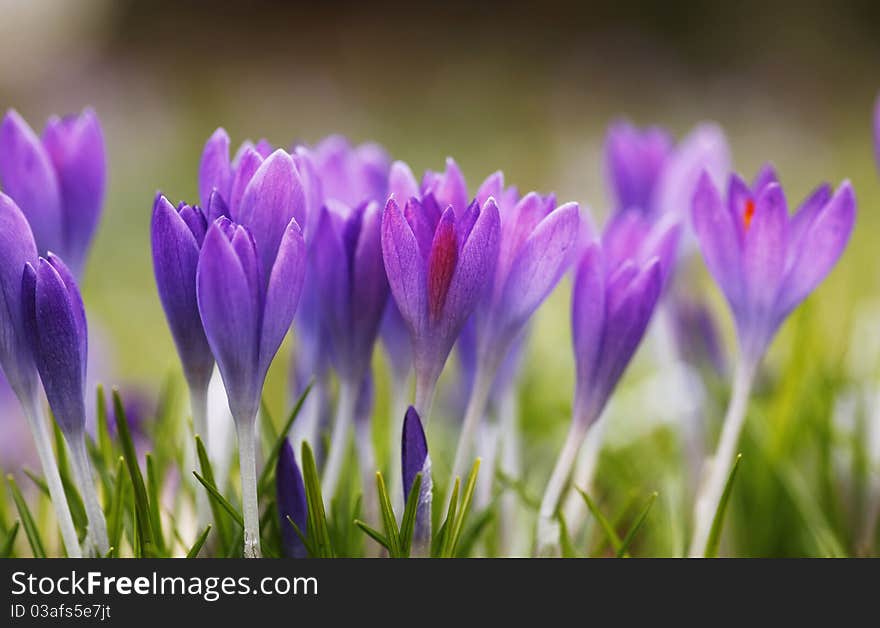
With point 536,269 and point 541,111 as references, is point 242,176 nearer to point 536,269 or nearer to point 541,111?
point 536,269

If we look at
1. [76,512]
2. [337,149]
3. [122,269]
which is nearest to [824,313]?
[337,149]

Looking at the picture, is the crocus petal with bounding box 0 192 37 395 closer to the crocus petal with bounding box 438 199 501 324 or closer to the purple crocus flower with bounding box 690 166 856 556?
the crocus petal with bounding box 438 199 501 324

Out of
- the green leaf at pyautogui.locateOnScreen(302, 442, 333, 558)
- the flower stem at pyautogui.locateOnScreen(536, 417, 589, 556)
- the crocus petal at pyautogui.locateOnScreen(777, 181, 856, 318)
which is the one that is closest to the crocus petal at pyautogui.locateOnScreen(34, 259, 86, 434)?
the green leaf at pyautogui.locateOnScreen(302, 442, 333, 558)

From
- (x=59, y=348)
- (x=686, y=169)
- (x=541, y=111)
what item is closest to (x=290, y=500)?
(x=59, y=348)

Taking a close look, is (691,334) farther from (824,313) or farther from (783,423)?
(824,313)

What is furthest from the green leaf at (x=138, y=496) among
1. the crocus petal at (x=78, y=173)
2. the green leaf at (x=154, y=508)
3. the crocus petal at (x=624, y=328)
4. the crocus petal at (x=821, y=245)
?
the crocus petal at (x=821, y=245)
